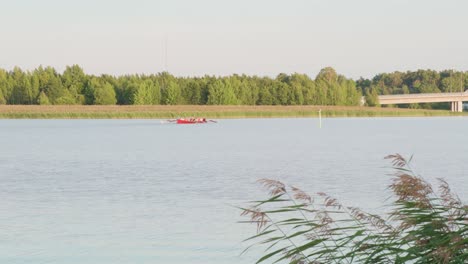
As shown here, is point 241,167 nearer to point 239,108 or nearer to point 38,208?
point 38,208

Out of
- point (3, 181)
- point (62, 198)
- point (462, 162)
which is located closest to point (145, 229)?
point (62, 198)

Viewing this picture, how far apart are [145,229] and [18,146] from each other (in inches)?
1379

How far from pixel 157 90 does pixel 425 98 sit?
165ft

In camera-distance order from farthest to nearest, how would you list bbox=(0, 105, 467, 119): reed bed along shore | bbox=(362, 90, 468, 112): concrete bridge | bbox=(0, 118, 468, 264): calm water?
bbox=(362, 90, 468, 112): concrete bridge → bbox=(0, 105, 467, 119): reed bed along shore → bbox=(0, 118, 468, 264): calm water

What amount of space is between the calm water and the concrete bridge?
10456 centimetres

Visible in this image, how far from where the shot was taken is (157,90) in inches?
5172

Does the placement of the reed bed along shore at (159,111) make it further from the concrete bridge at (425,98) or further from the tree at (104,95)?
the concrete bridge at (425,98)

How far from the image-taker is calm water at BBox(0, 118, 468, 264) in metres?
15.1

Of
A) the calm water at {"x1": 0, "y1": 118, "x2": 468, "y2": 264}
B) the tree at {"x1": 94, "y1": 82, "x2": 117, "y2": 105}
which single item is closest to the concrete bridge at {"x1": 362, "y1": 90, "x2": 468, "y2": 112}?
the tree at {"x1": 94, "y1": 82, "x2": 117, "y2": 105}

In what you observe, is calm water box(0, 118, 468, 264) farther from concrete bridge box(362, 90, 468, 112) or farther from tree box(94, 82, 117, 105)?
concrete bridge box(362, 90, 468, 112)

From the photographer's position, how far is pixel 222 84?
433ft

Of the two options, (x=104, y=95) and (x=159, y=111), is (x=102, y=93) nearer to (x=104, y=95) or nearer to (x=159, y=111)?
(x=104, y=95)

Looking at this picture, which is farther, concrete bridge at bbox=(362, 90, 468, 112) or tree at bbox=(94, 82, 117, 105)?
concrete bridge at bbox=(362, 90, 468, 112)

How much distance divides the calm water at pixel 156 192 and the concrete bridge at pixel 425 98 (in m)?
105
